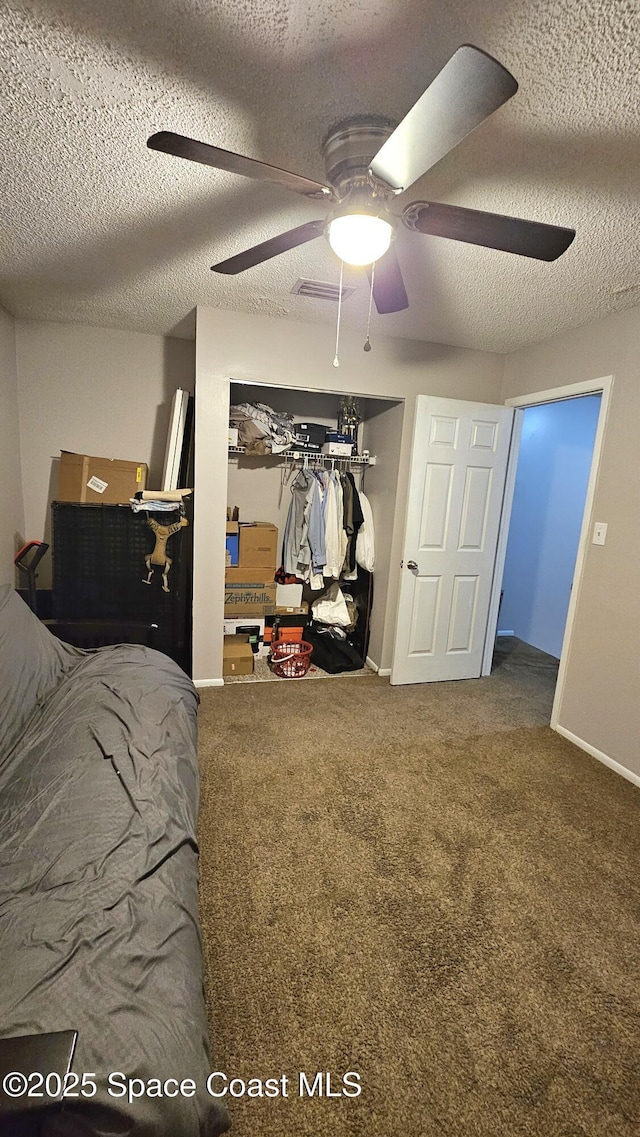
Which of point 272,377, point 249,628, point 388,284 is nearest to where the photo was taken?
point 388,284

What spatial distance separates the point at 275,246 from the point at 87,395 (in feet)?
8.29

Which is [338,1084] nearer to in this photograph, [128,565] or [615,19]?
[615,19]

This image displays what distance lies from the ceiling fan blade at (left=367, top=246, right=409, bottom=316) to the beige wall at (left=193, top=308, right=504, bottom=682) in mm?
1269

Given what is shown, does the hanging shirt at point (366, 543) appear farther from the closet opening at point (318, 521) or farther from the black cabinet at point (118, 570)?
the black cabinet at point (118, 570)

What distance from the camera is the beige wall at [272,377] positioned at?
9.70 ft

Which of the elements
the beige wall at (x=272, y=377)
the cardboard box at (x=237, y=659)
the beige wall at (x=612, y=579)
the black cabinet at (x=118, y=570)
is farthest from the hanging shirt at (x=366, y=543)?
the beige wall at (x=612, y=579)

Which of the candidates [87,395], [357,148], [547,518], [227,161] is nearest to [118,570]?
[87,395]

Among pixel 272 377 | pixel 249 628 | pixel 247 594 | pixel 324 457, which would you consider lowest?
pixel 249 628

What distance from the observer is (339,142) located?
1346mm

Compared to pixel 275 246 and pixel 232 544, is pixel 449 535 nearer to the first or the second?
pixel 232 544

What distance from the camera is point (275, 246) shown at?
4.93 ft

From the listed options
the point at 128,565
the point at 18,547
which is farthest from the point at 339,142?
the point at 18,547

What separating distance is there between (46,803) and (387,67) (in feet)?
6.89

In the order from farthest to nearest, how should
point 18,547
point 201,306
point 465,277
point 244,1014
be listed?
point 18,547 < point 201,306 < point 465,277 < point 244,1014
